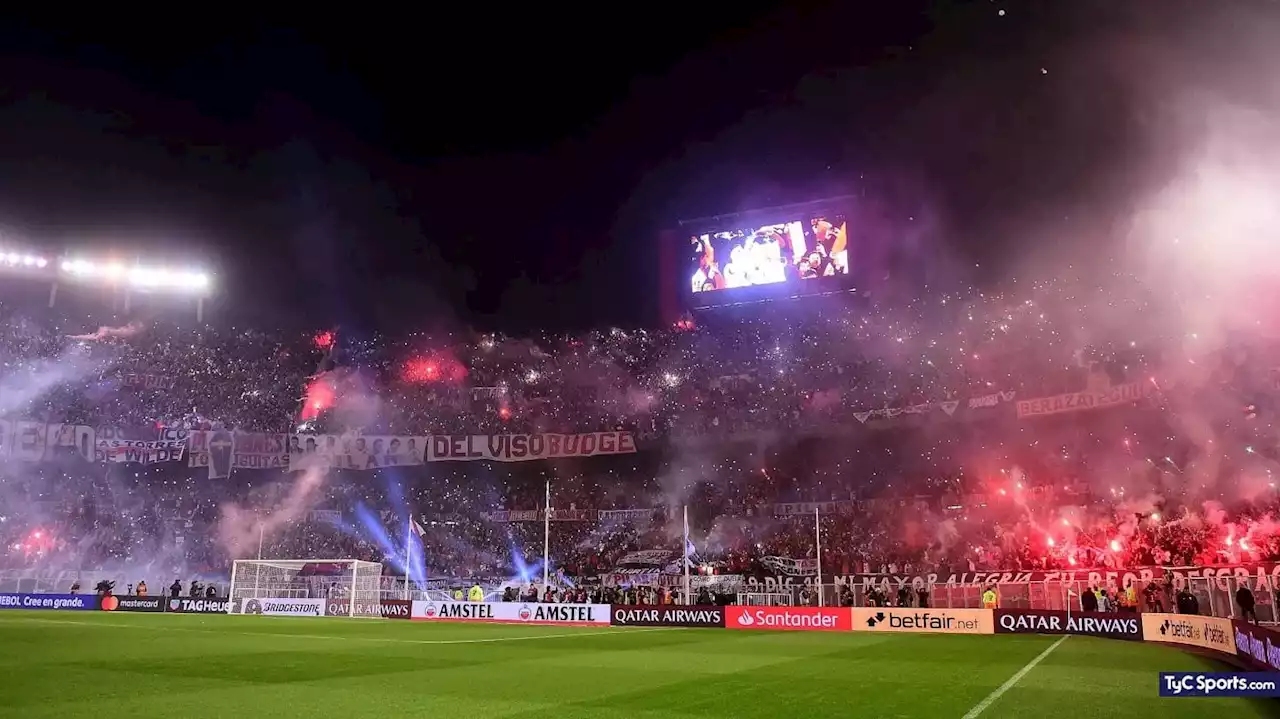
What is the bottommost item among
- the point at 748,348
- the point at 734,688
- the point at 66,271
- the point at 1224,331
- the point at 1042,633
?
the point at 1042,633

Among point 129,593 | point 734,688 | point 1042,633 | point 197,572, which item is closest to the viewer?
point 734,688

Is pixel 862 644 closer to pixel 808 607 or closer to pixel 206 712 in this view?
pixel 808 607

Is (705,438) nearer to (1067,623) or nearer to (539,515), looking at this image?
(539,515)

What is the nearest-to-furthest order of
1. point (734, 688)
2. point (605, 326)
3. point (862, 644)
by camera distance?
point (734, 688) < point (862, 644) < point (605, 326)

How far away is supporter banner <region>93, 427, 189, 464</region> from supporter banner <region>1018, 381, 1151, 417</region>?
43.0 metres

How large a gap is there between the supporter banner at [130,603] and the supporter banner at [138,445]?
8.94m

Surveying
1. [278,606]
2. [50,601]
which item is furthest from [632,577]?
[50,601]

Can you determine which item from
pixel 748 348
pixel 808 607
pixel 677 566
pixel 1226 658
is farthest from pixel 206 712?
pixel 748 348

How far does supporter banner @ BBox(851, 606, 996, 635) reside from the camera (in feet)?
86.6

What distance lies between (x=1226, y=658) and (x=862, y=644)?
7.65m

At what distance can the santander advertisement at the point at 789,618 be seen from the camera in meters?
27.8

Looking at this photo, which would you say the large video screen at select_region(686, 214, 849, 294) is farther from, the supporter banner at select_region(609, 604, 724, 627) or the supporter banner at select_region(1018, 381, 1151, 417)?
the supporter banner at select_region(609, 604, 724, 627)

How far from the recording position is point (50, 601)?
3600 cm

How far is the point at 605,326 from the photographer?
171 feet
